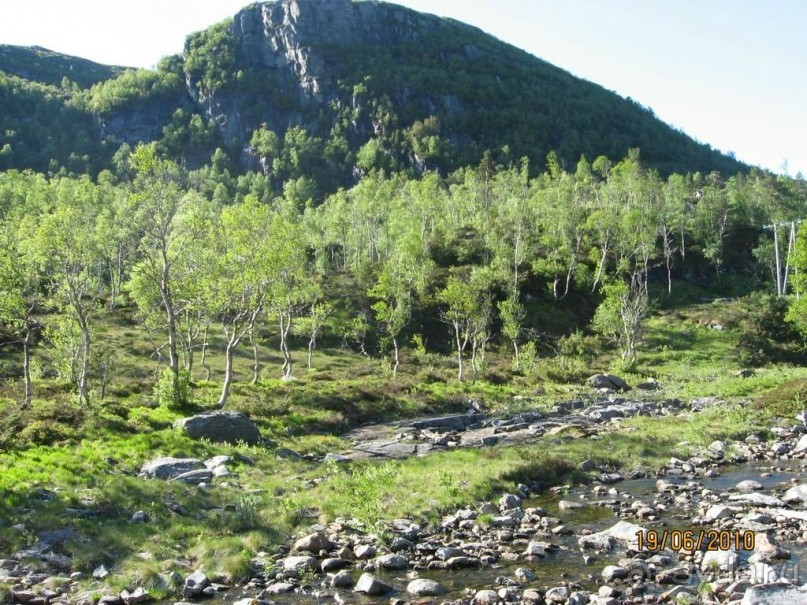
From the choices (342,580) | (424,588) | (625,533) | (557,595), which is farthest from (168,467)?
(625,533)

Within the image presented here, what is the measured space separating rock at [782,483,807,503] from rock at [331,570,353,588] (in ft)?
47.3

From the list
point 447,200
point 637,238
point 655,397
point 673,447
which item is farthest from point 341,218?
point 673,447

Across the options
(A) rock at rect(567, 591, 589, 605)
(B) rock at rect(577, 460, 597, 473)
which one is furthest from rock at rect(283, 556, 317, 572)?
(B) rock at rect(577, 460, 597, 473)

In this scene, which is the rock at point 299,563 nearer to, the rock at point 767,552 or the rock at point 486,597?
the rock at point 486,597

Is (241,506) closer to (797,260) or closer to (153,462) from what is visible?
(153,462)

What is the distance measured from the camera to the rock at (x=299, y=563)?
1576cm

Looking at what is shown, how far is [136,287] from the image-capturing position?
215ft

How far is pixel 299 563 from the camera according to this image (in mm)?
15922

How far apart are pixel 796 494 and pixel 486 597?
12.7 m

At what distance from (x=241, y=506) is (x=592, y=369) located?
57.7m

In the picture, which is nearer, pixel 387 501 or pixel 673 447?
pixel 387 501

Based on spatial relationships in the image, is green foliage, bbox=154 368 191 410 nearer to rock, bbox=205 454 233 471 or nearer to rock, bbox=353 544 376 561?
rock, bbox=205 454 233 471

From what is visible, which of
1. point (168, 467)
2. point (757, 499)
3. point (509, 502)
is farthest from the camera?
point (168, 467)

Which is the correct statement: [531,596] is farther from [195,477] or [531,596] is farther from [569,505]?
[195,477]
